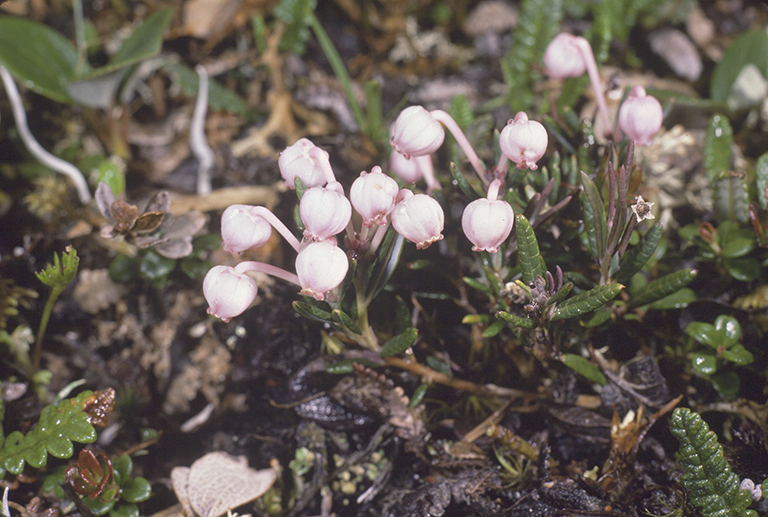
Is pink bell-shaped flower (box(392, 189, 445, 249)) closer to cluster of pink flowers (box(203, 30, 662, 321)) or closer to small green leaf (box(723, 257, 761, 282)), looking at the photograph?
cluster of pink flowers (box(203, 30, 662, 321))

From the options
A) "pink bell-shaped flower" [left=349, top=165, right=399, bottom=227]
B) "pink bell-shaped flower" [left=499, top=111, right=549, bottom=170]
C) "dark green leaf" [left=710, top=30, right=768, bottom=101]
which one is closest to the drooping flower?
"pink bell-shaped flower" [left=349, top=165, right=399, bottom=227]

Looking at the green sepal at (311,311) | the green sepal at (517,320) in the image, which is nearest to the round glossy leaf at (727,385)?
the green sepal at (517,320)

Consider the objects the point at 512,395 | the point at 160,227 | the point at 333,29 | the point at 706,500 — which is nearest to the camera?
→ the point at 706,500

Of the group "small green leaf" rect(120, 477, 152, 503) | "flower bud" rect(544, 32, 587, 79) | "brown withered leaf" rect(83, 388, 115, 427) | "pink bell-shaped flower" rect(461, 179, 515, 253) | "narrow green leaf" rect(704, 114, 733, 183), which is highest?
"flower bud" rect(544, 32, 587, 79)

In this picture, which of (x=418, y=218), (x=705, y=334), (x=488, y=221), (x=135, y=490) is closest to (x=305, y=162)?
(x=418, y=218)

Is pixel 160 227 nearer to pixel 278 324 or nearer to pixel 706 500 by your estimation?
pixel 278 324

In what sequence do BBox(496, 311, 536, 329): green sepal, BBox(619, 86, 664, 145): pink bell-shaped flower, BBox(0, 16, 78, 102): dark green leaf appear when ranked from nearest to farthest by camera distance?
BBox(496, 311, 536, 329): green sepal, BBox(619, 86, 664, 145): pink bell-shaped flower, BBox(0, 16, 78, 102): dark green leaf

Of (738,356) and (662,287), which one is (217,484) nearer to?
(662,287)

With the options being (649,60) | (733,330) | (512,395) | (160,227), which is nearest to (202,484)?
(160,227)
